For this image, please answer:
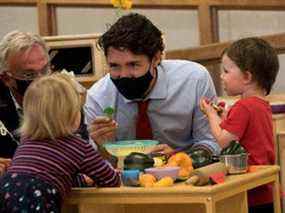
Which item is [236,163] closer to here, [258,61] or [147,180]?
[147,180]

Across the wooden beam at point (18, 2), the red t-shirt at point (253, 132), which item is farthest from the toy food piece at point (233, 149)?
the wooden beam at point (18, 2)

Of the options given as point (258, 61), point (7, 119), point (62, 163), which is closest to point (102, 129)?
point (7, 119)

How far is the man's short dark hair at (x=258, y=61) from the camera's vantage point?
3.14m

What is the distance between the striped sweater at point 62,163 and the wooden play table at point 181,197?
0.18ft

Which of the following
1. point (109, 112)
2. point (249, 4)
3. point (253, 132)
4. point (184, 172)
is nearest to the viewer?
point (184, 172)

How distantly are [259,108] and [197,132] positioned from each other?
0.45 metres

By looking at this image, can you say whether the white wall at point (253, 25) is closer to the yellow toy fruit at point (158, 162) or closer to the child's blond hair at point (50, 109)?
the yellow toy fruit at point (158, 162)

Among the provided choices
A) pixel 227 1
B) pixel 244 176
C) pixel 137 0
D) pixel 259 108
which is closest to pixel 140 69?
pixel 259 108

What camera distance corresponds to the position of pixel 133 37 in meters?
3.13

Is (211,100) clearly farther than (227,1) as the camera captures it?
No

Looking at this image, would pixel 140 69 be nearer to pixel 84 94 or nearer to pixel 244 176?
pixel 84 94

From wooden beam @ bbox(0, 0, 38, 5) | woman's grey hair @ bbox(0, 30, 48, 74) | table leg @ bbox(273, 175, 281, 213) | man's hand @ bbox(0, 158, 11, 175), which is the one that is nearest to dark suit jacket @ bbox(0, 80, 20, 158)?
woman's grey hair @ bbox(0, 30, 48, 74)

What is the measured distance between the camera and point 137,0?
6.48 metres

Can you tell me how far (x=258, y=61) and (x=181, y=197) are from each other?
915 millimetres
